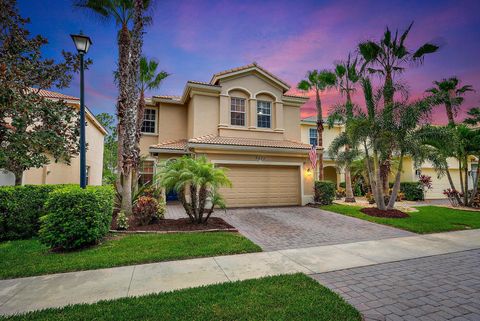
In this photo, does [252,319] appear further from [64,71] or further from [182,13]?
[182,13]

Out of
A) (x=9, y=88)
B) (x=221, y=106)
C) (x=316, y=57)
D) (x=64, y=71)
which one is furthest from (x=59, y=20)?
(x=316, y=57)

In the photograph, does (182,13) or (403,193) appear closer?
(182,13)

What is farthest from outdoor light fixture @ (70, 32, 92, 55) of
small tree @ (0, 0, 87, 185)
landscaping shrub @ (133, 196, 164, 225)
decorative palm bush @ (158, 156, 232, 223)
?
landscaping shrub @ (133, 196, 164, 225)

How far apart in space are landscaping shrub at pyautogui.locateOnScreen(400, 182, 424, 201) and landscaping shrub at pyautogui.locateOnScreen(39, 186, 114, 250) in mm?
22322

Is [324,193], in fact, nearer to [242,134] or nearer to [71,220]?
[242,134]

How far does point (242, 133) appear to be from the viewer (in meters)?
14.5

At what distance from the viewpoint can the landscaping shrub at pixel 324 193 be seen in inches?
552

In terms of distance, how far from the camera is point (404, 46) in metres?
14.1

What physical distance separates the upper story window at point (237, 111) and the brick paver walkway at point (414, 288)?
11483mm

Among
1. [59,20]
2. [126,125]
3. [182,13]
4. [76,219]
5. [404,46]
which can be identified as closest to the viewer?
[76,219]

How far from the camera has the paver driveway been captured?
22.1 ft

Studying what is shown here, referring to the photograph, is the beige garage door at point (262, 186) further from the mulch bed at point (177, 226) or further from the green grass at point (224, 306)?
the green grass at point (224, 306)

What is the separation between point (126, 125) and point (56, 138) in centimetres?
241

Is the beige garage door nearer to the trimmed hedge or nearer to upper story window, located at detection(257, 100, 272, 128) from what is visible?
→ upper story window, located at detection(257, 100, 272, 128)
